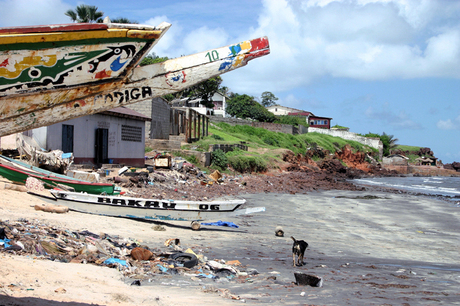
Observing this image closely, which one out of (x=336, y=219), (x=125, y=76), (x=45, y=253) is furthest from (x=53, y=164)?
(x=125, y=76)

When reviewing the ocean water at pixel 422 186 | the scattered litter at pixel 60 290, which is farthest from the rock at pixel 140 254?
the ocean water at pixel 422 186

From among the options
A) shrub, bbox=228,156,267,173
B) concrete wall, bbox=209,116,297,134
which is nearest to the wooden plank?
shrub, bbox=228,156,267,173

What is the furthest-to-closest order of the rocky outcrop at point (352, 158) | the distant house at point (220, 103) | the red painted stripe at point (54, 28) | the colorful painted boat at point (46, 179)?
1. the distant house at point (220, 103)
2. the rocky outcrop at point (352, 158)
3. the colorful painted boat at point (46, 179)
4. the red painted stripe at point (54, 28)

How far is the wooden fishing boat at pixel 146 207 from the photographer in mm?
10992

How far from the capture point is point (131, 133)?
74.0ft

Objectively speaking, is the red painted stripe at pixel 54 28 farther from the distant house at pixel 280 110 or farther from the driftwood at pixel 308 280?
the distant house at pixel 280 110

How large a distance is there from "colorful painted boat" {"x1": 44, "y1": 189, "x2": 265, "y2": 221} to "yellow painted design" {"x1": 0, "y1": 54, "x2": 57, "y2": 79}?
8.33m

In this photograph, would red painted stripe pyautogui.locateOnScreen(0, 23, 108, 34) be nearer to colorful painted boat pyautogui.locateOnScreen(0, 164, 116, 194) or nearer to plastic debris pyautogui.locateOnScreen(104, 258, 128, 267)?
plastic debris pyautogui.locateOnScreen(104, 258, 128, 267)

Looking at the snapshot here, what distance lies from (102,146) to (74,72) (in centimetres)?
1752

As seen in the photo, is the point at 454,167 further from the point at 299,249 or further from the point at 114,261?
the point at 114,261

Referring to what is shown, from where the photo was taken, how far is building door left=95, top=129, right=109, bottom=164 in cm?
1969

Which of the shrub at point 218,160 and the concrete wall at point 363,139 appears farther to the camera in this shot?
the concrete wall at point 363,139

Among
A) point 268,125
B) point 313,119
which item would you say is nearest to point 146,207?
point 268,125

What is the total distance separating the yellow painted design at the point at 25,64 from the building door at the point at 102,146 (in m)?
17.4
